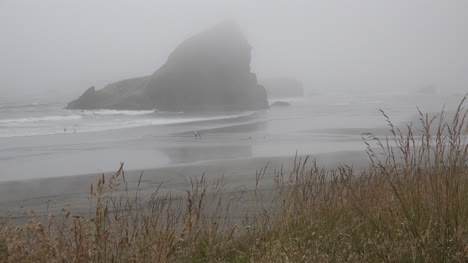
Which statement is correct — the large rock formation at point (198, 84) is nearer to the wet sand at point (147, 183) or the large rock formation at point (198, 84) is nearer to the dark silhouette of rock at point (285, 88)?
the wet sand at point (147, 183)

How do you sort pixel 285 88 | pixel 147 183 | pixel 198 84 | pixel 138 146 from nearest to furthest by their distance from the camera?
pixel 147 183 → pixel 138 146 → pixel 198 84 → pixel 285 88

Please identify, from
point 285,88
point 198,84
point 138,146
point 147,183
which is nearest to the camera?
point 147,183

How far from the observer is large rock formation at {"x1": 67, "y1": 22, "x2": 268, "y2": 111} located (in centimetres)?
5100

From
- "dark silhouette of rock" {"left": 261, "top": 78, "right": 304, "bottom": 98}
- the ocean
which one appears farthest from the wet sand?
"dark silhouette of rock" {"left": 261, "top": 78, "right": 304, "bottom": 98}

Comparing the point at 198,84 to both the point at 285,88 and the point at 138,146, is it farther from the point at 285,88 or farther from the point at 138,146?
the point at 285,88

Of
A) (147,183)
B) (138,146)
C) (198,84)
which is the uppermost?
(198,84)

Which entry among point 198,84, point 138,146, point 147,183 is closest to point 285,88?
point 198,84

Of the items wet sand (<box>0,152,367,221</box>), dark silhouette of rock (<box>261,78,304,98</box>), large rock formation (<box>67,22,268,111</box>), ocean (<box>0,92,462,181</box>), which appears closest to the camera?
wet sand (<box>0,152,367,221</box>)

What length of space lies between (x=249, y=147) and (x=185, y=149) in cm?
276

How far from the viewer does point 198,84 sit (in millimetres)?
54594

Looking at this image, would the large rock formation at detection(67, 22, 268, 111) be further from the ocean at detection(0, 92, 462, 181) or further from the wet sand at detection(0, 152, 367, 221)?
the wet sand at detection(0, 152, 367, 221)

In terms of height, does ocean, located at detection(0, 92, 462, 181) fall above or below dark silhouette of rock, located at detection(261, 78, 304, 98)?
below

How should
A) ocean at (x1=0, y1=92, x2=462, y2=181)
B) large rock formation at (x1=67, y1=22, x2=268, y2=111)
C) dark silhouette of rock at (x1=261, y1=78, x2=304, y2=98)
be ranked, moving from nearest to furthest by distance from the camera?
ocean at (x1=0, y1=92, x2=462, y2=181), large rock formation at (x1=67, y1=22, x2=268, y2=111), dark silhouette of rock at (x1=261, y1=78, x2=304, y2=98)

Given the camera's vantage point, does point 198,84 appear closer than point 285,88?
Yes
